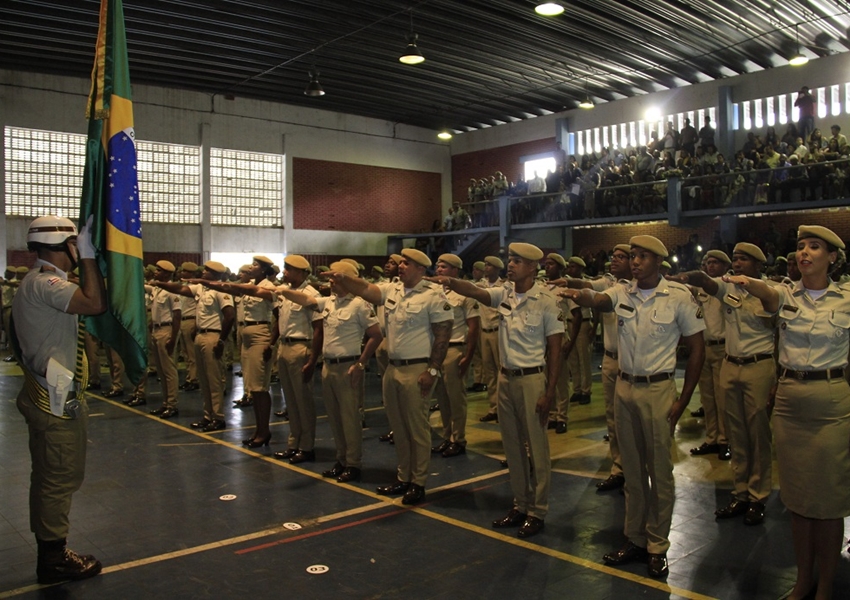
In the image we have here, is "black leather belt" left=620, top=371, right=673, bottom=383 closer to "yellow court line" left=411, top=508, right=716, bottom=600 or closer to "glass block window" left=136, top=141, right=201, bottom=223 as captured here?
"yellow court line" left=411, top=508, right=716, bottom=600

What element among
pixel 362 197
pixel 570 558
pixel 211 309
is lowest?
pixel 570 558

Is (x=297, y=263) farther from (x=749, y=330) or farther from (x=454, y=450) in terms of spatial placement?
(x=749, y=330)

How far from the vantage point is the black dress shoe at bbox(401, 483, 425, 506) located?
18.7 feet

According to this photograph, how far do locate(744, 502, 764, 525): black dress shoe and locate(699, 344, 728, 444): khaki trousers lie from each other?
173cm

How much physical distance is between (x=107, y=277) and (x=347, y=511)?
2.59 meters

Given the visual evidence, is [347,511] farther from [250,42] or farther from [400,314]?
[250,42]

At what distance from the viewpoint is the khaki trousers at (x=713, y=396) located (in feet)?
23.2

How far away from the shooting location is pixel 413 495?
5727 millimetres

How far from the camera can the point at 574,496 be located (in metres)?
5.88

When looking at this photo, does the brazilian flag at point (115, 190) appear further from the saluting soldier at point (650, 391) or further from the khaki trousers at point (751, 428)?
the khaki trousers at point (751, 428)

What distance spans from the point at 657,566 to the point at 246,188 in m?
19.6

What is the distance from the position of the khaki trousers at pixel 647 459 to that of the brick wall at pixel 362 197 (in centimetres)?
1928

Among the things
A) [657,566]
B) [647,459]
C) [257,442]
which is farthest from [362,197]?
[657,566]

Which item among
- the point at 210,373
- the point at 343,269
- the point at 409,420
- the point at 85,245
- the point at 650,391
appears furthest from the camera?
the point at 210,373
